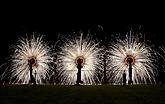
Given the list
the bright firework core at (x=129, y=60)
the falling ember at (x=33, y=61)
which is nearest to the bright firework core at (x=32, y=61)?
the falling ember at (x=33, y=61)

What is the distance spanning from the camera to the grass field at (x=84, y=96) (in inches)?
1815

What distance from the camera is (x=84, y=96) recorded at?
165 feet

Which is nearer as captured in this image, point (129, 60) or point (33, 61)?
point (129, 60)

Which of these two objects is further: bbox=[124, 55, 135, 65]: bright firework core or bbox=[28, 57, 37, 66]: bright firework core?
bbox=[28, 57, 37, 66]: bright firework core

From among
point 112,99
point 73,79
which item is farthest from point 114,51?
point 112,99

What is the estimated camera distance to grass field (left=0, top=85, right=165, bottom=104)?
151ft

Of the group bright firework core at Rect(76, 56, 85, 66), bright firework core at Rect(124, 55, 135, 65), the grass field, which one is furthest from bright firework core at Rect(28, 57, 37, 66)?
bright firework core at Rect(124, 55, 135, 65)

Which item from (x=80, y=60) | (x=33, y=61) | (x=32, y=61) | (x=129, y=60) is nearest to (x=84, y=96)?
(x=80, y=60)

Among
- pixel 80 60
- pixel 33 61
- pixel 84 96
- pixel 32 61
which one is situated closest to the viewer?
pixel 84 96

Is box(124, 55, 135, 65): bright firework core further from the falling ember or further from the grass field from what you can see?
the falling ember

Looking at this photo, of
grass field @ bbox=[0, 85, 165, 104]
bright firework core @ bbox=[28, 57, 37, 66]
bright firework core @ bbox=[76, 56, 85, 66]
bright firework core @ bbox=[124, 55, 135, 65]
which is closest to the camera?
grass field @ bbox=[0, 85, 165, 104]

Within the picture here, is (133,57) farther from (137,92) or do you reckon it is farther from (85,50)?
(137,92)

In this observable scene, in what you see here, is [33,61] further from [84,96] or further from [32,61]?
[84,96]

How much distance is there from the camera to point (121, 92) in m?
54.0
